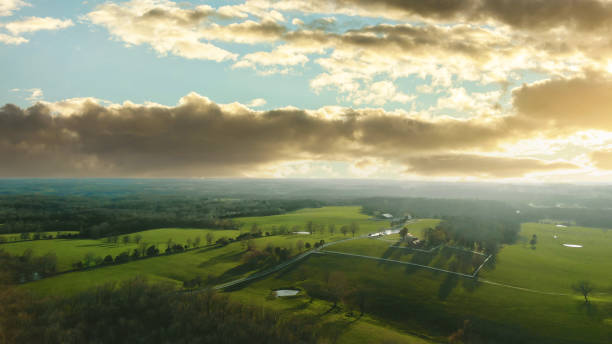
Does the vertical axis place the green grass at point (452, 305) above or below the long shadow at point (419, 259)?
below

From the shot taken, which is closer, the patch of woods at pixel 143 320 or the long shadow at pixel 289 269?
the patch of woods at pixel 143 320

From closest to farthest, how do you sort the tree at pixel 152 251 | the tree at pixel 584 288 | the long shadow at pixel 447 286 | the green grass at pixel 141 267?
the tree at pixel 584 288 → the long shadow at pixel 447 286 → the green grass at pixel 141 267 → the tree at pixel 152 251

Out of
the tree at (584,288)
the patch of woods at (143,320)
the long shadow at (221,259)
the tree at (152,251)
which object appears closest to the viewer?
the patch of woods at (143,320)

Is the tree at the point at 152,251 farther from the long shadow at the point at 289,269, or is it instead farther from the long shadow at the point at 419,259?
the long shadow at the point at 419,259

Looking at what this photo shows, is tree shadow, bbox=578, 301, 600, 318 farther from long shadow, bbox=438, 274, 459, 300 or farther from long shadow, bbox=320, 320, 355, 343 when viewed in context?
long shadow, bbox=320, 320, 355, 343

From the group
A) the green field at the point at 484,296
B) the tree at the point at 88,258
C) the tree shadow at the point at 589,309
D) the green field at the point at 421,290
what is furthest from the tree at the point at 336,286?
the tree at the point at 88,258

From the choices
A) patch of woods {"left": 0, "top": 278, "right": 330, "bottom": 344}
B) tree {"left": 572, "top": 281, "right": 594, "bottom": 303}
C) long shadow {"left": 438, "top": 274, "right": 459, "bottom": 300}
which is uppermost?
tree {"left": 572, "top": 281, "right": 594, "bottom": 303}

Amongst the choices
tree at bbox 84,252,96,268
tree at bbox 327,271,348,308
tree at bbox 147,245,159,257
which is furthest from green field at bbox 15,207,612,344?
tree at bbox 84,252,96,268

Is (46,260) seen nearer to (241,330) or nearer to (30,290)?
(30,290)

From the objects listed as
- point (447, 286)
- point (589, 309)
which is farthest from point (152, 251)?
point (589, 309)
